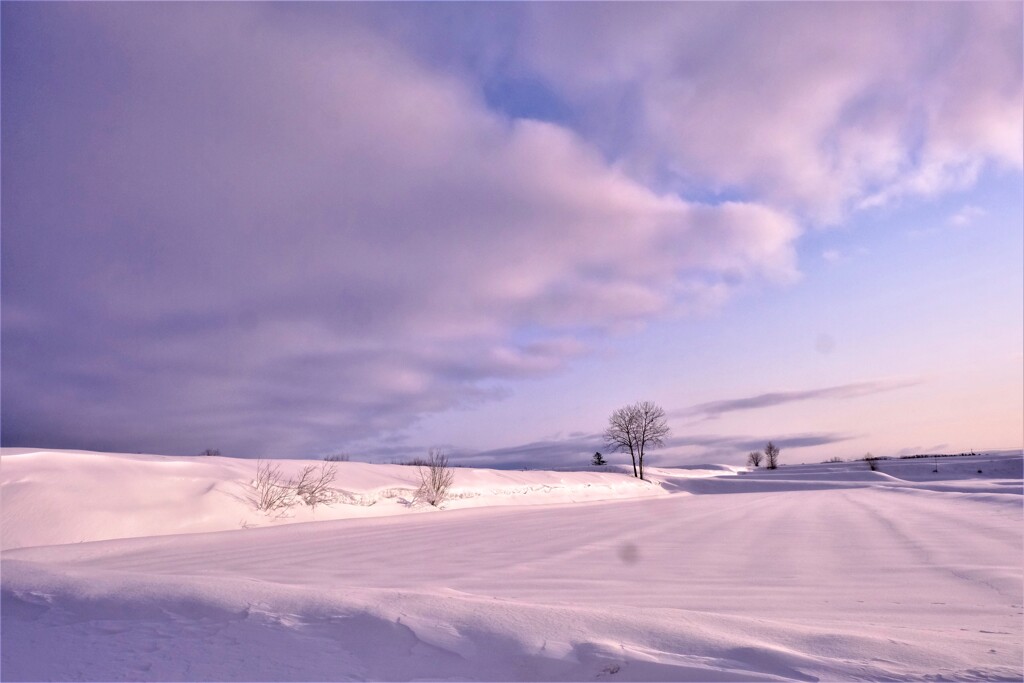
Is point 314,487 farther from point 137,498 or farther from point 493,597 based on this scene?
point 493,597

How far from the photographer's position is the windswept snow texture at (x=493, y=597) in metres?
2.32

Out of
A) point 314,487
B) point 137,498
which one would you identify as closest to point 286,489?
point 314,487

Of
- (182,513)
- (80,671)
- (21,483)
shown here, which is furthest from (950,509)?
(21,483)

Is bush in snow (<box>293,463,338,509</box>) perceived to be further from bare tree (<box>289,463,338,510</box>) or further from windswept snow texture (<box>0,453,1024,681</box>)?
windswept snow texture (<box>0,453,1024,681</box>)

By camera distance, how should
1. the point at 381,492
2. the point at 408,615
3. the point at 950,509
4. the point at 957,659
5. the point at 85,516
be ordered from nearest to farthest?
the point at 957,659 < the point at 408,615 < the point at 85,516 < the point at 950,509 < the point at 381,492

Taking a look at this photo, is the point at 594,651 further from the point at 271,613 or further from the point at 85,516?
the point at 85,516

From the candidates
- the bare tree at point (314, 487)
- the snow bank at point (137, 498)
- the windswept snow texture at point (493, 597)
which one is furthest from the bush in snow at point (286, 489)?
the windswept snow texture at point (493, 597)

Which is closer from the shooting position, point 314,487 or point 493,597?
point 493,597

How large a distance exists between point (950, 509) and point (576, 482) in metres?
16.8

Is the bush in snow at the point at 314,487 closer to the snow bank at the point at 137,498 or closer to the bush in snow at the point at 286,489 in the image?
the bush in snow at the point at 286,489

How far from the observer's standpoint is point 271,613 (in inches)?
121

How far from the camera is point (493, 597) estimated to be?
11.6ft

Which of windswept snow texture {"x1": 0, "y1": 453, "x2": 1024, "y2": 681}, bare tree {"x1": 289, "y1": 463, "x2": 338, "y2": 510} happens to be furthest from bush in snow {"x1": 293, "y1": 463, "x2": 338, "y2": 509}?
windswept snow texture {"x1": 0, "y1": 453, "x2": 1024, "y2": 681}

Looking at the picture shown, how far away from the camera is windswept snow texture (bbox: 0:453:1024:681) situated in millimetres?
2322
